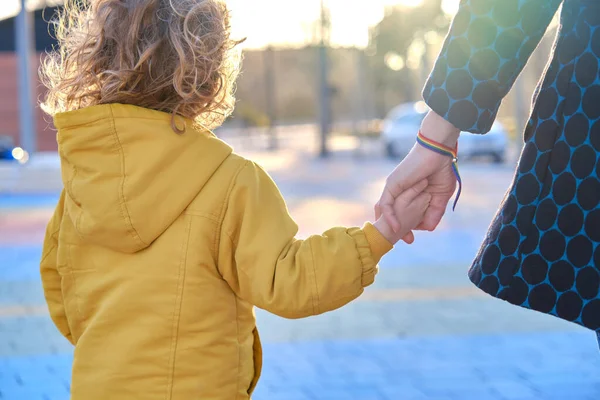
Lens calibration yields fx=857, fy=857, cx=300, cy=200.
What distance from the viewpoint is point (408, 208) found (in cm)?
195

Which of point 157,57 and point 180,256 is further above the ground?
point 157,57

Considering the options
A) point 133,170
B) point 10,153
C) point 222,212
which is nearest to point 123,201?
point 133,170

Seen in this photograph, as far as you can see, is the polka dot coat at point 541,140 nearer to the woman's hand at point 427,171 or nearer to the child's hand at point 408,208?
the woman's hand at point 427,171

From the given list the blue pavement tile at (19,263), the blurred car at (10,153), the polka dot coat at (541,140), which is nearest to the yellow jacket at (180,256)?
the polka dot coat at (541,140)

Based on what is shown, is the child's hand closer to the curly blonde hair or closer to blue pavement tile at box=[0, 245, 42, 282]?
the curly blonde hair

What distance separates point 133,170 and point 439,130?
665 millimetres

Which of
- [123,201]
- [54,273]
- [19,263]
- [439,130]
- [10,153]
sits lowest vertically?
[10,153]

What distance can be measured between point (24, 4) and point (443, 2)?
19115 mm

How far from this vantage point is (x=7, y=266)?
6414 mm

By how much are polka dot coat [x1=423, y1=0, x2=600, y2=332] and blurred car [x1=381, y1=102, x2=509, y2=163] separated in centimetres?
1673

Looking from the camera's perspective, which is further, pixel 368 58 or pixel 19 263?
pixel 368 58

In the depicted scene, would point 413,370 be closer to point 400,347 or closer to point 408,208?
point 400,347

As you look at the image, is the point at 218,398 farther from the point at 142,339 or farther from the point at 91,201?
the point at 91,201

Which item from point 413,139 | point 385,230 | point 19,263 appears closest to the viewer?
point 385,230
